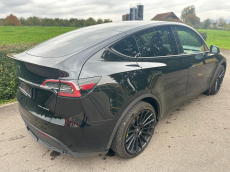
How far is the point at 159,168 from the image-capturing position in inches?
88.4

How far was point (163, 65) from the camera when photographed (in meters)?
2.59

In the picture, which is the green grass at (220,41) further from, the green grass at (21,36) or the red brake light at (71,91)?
the red brake light at (71,91)

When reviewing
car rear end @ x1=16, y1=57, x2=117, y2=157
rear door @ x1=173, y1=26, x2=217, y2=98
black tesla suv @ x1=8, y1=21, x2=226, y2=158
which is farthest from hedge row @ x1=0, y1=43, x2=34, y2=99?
rear door @ x1=173, y1=26, x2=217, y2=98

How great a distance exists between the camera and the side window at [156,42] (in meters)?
2.43

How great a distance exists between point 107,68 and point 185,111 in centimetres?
245

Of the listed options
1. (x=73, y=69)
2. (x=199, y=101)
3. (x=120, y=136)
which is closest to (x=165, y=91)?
(x=120, y=136)

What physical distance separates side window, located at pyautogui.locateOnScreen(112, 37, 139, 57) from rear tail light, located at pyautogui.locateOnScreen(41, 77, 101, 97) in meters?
0.57

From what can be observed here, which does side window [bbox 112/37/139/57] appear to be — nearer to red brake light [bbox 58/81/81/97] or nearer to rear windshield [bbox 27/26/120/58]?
rear windshield [bbox 27/26/120/58]

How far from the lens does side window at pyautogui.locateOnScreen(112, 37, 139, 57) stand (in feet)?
7.12

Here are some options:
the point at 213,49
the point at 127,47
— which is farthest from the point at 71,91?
A: the point at 213,49

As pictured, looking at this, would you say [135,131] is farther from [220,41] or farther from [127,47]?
[220,41]

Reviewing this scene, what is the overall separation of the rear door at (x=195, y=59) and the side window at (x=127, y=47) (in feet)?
3.44

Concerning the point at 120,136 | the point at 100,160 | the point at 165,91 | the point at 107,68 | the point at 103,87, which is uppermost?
the point at 107,68

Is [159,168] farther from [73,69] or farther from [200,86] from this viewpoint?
[200,86]
